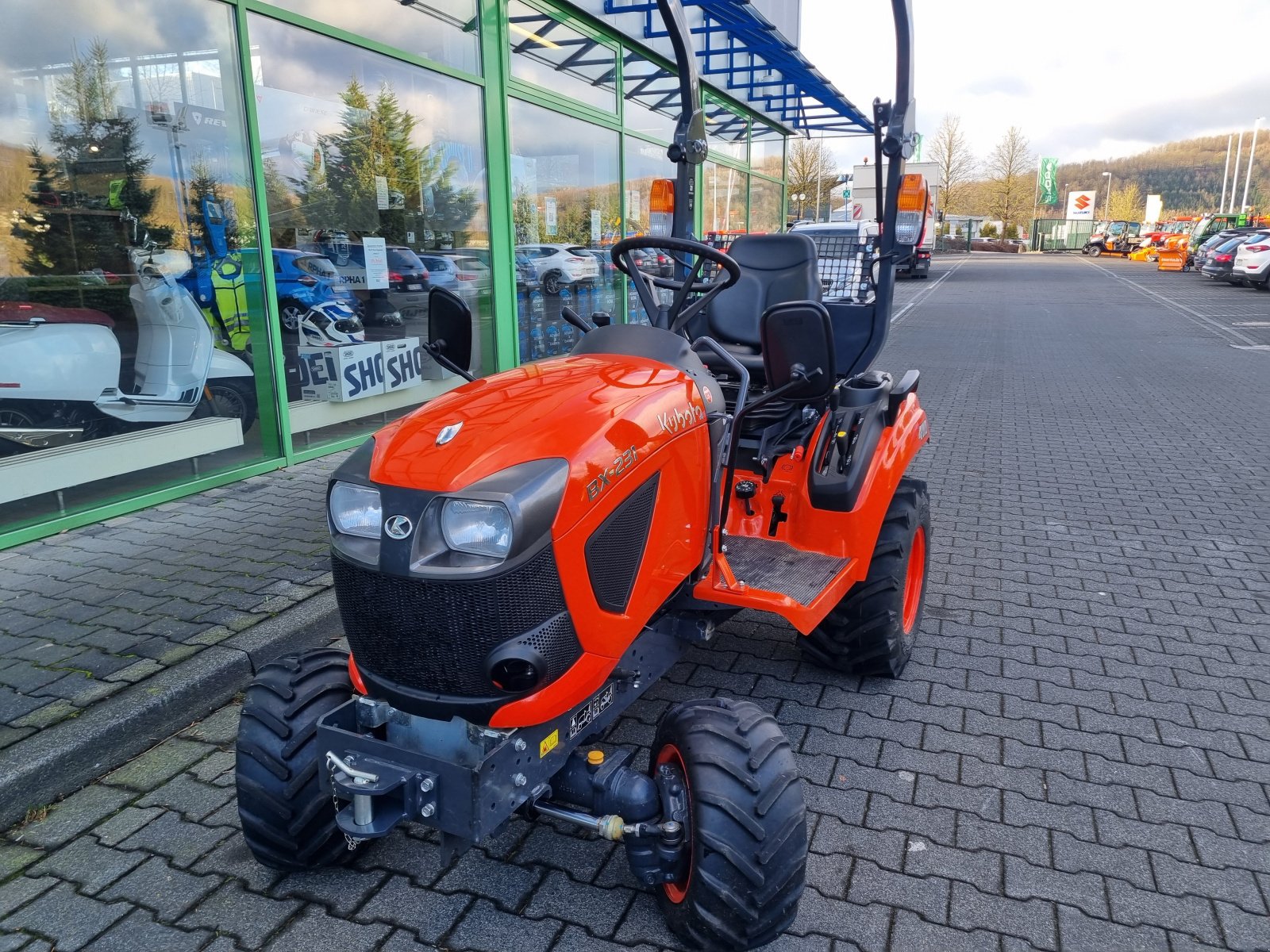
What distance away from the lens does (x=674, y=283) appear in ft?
10.5

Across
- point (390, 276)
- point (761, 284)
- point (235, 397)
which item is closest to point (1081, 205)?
point (390, 276)

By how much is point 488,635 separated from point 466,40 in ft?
22.7

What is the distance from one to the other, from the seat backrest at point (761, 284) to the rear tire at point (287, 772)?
2.56 m

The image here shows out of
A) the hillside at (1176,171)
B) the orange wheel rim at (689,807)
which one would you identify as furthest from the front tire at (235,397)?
the hillside at (1176,171)

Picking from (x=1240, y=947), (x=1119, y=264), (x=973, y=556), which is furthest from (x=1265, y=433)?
(x=1119, y=264)

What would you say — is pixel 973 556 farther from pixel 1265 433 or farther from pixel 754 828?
pixel 1265 433

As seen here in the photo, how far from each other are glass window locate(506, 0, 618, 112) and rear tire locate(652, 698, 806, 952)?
7.49 metres

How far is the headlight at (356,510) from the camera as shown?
1.99 meters

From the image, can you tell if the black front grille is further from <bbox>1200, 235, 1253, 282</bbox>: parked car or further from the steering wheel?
<bbox>1200, 235, 1253, 282</bbox>: parked car

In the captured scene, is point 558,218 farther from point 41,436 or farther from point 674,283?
point 674,283

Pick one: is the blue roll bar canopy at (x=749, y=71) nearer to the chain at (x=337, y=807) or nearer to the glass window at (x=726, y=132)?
the glass window at (x=726, y=132)

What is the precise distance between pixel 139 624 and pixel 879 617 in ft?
9.38

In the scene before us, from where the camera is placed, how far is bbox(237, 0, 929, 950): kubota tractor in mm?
1914

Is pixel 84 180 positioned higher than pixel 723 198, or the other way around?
pixel 723 198
